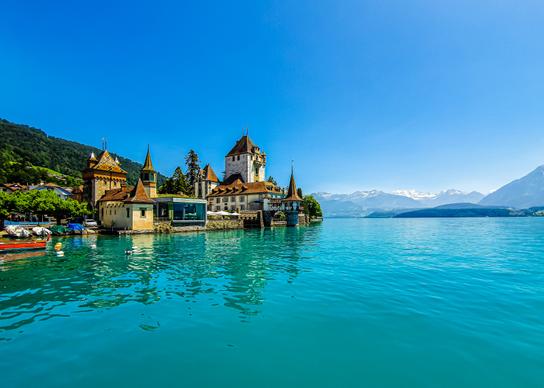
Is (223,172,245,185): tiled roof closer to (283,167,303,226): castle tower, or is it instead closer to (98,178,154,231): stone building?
(283,167,303,226): castle tower

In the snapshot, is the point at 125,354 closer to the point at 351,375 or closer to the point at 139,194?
the point at 351,375

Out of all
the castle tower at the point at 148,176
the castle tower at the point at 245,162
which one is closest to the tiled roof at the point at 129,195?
the castle tower at the point at 148,176

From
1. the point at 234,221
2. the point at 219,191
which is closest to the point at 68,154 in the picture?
the point at 219,191

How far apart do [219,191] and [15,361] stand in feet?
241

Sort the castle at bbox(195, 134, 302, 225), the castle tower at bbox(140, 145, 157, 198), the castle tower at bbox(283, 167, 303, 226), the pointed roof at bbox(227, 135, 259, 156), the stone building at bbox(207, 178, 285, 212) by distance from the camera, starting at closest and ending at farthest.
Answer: the castle tower at bbox(140, 145, 157, 198) → the castle tower at bbox(283, 167, 303, 226) → the castle at bbox(195, 134, 302, 225) → the stone building at bbox(207, 178, 285, 212) → the pointed roof at bbox(227, 135, 259, 156)

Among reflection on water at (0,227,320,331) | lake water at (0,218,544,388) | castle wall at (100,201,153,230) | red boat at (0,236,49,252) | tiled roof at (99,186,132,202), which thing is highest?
tiled roof at (99,186,132,202)

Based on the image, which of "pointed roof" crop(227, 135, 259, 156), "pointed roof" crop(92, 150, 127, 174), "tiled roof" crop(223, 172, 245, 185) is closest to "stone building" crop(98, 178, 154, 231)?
"pointed roof" crop(92, 150, 127, 174)

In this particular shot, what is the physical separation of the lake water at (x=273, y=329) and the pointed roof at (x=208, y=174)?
219 ft

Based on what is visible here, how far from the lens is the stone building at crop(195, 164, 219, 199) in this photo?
77625 mm

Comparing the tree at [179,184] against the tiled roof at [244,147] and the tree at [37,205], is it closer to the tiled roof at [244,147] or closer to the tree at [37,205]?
the tiled roof at [244,147]

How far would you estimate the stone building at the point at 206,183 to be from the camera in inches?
3056

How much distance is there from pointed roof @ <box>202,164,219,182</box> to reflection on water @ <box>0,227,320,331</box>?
5992 cm

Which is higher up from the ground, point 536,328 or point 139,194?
point 139,194

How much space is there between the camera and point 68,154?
559 ft
